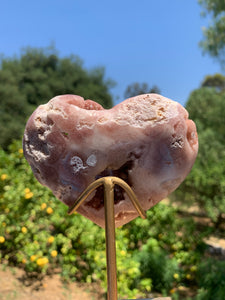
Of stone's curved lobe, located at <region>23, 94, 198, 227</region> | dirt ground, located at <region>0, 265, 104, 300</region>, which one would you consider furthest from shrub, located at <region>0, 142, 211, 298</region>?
stone's curved lobe, located at <region>23, 94, 198, 227</region>

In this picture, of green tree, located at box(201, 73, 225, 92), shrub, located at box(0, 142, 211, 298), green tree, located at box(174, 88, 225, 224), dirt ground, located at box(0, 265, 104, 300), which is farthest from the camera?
green tree, located at box(201, 73, 225, 92)

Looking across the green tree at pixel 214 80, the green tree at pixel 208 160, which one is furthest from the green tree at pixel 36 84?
the green tree at pixel 214 80

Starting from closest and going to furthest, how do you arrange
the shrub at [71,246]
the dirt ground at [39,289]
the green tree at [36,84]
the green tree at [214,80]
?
the dirt ground at [39,289] < the shrub at [71,246] < the green tree at [36,84] < the green tree at [214,80]

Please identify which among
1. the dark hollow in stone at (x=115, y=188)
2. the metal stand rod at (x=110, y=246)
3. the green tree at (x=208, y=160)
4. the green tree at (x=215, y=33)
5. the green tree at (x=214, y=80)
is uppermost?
the green tree at (x=214, y=80)

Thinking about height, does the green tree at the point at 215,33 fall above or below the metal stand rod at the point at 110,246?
above

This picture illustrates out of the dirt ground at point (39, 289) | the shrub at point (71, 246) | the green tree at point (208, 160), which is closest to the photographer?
the dirt ground at point (39, 289)

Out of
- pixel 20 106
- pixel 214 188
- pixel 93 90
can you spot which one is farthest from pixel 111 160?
pixel 93 90

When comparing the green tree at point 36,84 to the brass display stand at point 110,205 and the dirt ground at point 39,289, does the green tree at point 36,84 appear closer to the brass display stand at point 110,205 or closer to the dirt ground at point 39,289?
the dirt ground at point 39,289

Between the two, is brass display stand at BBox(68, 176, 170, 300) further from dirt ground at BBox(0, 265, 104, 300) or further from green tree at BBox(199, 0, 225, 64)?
green tree at BBox(199, 0, 225, 64)
